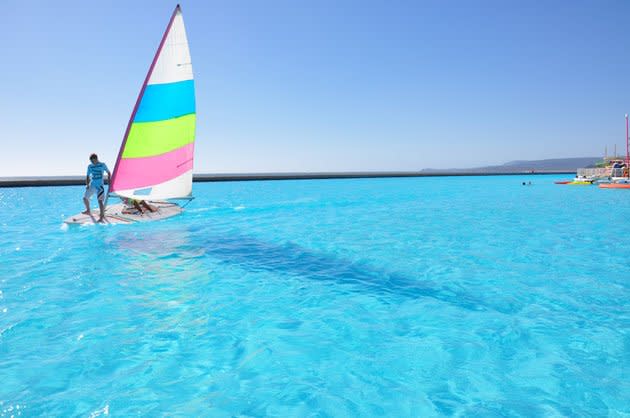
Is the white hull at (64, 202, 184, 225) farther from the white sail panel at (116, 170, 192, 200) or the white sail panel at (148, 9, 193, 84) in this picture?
the white sail panel at (148, 9, 193, 84)

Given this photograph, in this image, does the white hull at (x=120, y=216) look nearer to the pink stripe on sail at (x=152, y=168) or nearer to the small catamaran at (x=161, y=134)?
the small catamaran at (x=161, y=134)

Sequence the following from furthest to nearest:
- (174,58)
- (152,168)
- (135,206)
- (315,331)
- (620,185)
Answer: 1. (620,185)
2. (135,206)
3. (152,168)
4. (174,58)
5. (315,331)

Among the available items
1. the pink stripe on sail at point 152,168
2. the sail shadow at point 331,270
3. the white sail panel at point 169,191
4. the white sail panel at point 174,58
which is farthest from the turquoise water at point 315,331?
the white sail panel at point 174,58

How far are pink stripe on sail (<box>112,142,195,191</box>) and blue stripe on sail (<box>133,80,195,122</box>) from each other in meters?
1.55

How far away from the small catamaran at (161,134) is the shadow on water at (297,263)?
A: 2179 mm

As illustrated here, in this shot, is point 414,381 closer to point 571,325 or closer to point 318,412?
point 318,412

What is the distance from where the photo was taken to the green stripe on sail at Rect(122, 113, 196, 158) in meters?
13.7

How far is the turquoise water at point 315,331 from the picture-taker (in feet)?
12.1

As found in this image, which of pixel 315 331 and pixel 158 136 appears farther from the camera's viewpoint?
pixel 158 136

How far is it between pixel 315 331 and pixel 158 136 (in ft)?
39.6

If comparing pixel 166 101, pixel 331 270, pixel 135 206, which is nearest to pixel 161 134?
pixel 166 101

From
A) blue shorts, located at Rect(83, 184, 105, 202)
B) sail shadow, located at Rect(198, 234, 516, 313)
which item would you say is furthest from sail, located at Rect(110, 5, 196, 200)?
sail shadow, located at Rect(198, 234, 516, 313)

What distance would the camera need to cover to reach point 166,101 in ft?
46.9

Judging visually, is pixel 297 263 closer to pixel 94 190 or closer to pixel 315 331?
pixel 315 331
